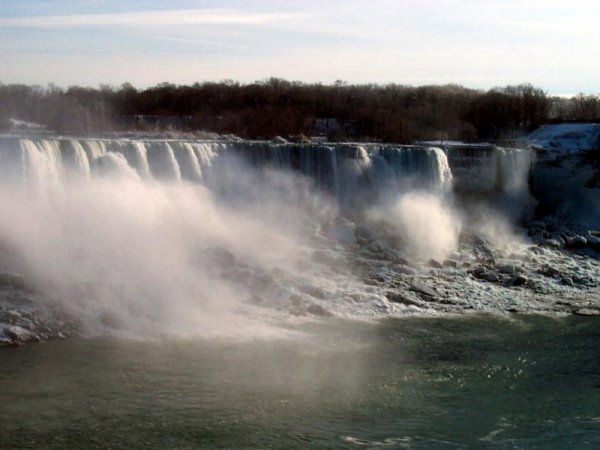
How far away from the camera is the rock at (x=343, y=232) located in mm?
21469

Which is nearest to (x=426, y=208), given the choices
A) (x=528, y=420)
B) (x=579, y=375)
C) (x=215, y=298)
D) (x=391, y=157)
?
(x=391, y=157)

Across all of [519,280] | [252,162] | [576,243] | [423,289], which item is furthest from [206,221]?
[576,243]

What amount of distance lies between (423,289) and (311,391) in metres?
6.94

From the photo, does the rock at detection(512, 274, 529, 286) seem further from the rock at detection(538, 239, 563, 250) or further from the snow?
the snow

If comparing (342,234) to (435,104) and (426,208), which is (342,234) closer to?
(426,208)

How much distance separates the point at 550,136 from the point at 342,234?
14.0 meters

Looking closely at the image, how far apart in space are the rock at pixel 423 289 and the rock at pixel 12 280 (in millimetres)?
7883

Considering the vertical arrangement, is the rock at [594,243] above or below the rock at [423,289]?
above

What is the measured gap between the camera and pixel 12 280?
15195mm

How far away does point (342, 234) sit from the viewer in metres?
21.6

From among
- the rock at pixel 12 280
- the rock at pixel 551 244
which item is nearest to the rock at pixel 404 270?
the rock at pixel 551 244

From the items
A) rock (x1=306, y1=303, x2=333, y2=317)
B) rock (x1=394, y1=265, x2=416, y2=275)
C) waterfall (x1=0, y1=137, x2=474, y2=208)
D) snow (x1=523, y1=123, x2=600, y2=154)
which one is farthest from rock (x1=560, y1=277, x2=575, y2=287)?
snow (x1=523, y1=123, x2=600, y2=154)

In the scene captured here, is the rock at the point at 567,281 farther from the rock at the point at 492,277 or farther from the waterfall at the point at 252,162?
the waterfall at the point at 252,162

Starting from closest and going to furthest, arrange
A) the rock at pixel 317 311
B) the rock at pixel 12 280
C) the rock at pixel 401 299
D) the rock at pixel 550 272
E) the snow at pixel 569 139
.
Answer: the rock at pixel 12 280 → the rock at pixel 317 311 → the rock at pixel 401 299 → the rock at pixel 550 272 → the snow at pixel 569 139
